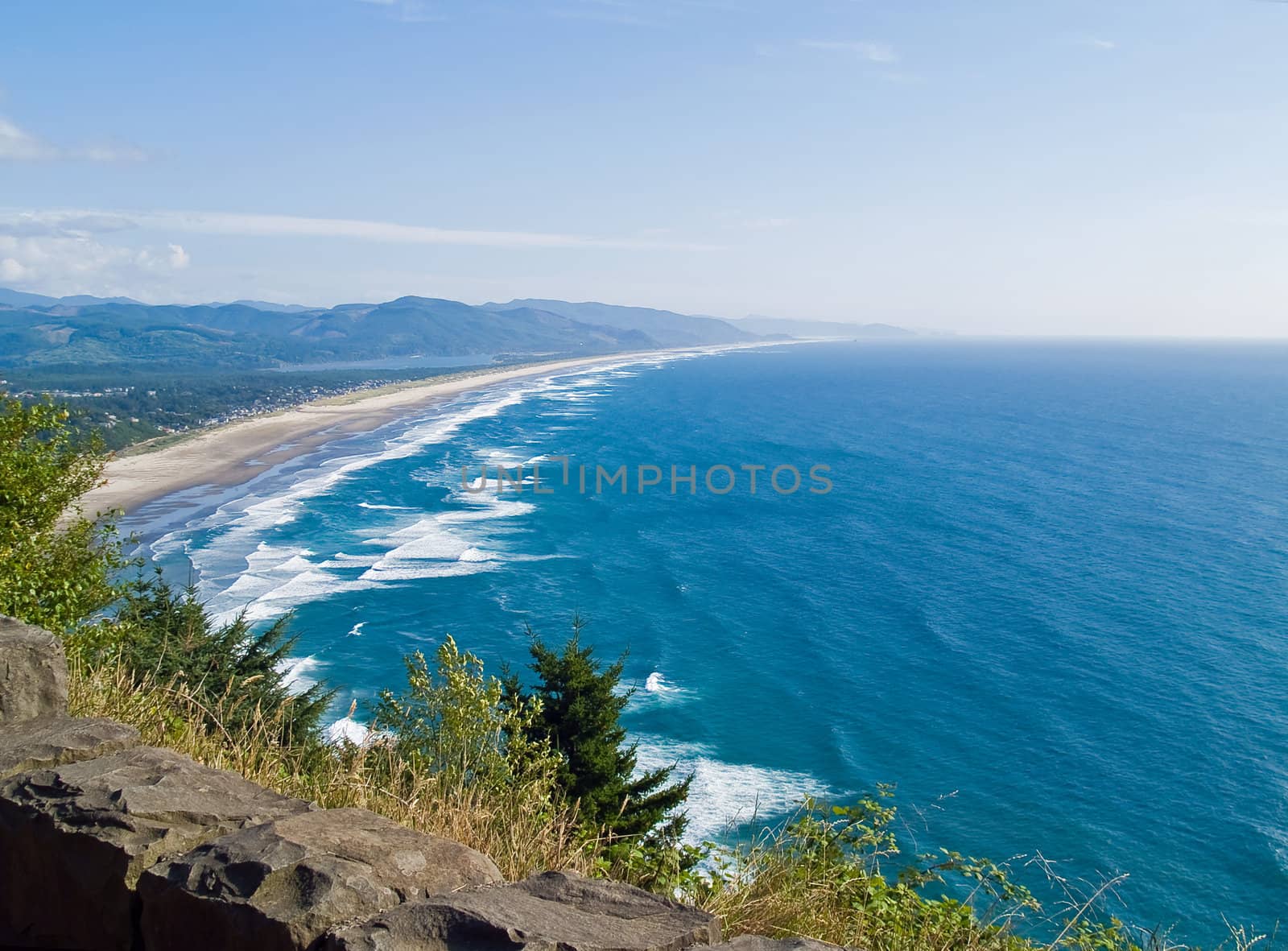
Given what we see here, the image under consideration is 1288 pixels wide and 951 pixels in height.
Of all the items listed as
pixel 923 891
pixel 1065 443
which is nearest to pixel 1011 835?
pixel 923 891

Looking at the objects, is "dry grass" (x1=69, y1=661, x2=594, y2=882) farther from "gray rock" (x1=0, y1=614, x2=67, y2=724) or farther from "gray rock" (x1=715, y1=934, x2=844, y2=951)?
"gray rock" (x1=715, y1=934, x2=844, y2=951)

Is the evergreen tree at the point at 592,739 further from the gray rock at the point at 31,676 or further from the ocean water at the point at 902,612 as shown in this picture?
the gray rock at the point at 31,676

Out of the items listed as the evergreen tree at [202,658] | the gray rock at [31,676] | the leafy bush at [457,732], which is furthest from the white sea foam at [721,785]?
the gray rock at [31,676]

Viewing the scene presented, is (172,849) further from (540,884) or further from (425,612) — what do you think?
(425,612)

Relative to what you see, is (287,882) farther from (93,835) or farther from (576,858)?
(576,858)

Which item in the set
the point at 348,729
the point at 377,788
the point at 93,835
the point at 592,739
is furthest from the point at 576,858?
the point at 348,729

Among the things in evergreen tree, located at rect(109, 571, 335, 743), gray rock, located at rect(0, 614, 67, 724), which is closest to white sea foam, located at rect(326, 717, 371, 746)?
evergreen tree, located at rect(109, 571, 335, 743)

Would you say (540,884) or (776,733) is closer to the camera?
(540,884)
